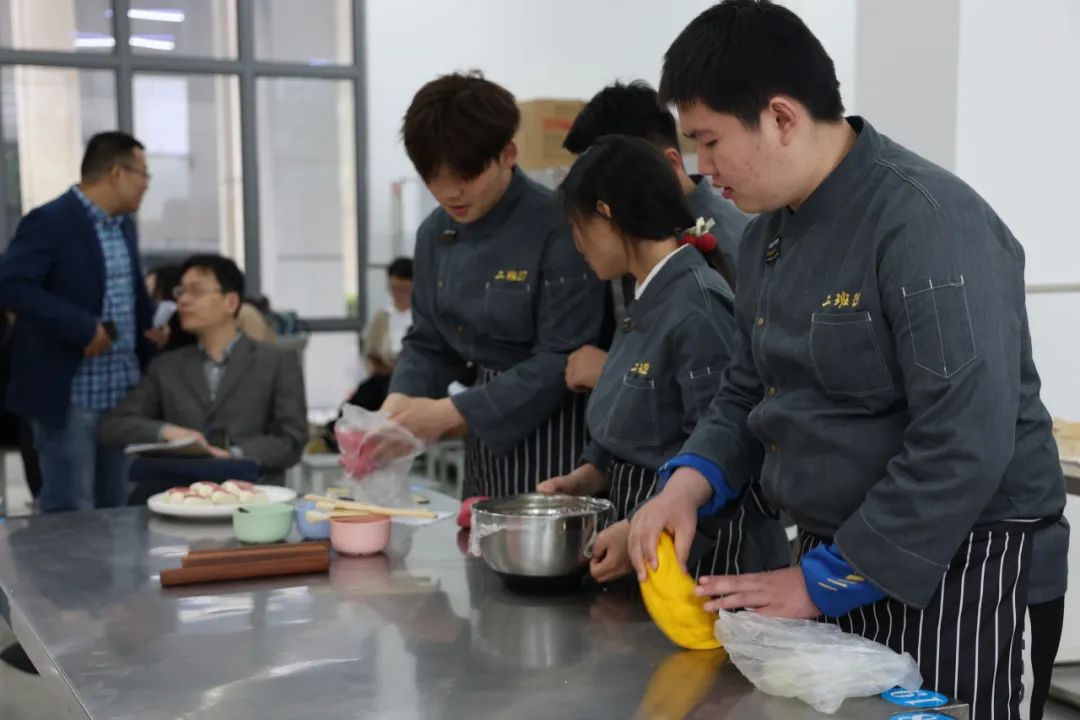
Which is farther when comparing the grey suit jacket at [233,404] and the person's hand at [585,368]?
the grey suit jacket at [233,404]

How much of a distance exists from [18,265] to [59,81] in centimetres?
327

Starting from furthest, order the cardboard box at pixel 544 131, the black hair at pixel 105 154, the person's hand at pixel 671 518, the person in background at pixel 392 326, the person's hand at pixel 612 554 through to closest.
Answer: the person in background at pixel 392 326 < the cardboard box at pixel 544 131 < the black hair at pixel 105 154 < the person's hand at pixel 612 554 < the person's hand at pixel 671 518

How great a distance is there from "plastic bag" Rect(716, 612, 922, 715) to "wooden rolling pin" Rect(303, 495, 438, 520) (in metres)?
0.96

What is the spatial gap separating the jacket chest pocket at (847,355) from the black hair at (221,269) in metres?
2.87

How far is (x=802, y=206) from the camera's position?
146 centimetres

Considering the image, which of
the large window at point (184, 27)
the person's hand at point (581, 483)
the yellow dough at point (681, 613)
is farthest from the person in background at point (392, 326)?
the yellow dough at point (681, 613)

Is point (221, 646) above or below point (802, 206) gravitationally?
below

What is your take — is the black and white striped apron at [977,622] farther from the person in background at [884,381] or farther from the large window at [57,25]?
the large window at [57,25]

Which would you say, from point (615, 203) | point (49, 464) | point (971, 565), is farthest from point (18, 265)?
point (971, 565)

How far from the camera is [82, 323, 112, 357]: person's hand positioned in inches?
163

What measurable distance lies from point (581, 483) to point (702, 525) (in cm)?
40

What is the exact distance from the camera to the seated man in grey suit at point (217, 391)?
12.6 feet

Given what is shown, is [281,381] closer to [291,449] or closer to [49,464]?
[291,449]

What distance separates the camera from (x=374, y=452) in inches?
91.5
